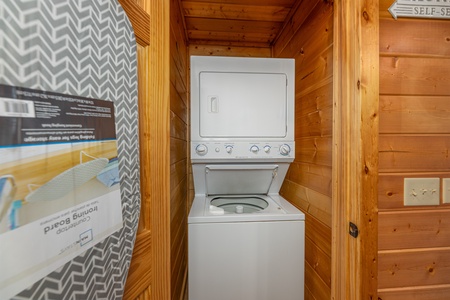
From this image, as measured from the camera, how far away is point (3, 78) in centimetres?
36

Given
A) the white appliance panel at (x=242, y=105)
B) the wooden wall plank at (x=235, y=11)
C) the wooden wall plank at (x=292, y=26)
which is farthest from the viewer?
the wooden wall plank at (x=235, y=11)

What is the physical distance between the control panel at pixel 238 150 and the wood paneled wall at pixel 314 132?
22cm

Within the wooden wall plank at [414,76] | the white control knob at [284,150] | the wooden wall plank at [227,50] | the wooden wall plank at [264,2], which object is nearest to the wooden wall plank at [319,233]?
the white control knob at [284,150]

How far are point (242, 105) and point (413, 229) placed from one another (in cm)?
132

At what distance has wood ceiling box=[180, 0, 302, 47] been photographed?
1.75 m

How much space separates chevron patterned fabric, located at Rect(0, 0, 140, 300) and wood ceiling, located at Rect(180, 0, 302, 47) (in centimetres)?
145

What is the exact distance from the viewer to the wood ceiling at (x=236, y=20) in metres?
1.75

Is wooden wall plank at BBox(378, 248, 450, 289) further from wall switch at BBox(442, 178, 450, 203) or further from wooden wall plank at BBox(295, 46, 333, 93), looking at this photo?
wooden wall plank at BBox(295, 46, 333, 93)

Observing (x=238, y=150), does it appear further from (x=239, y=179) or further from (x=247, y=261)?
(x=247, y=261)

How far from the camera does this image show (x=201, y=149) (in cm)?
165

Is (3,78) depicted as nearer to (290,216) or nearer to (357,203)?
(357,203)

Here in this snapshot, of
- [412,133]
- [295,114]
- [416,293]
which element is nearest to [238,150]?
[295,114]

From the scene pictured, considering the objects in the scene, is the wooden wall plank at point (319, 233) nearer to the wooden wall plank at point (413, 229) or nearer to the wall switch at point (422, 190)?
the wooden wall plank at point (413, 229)

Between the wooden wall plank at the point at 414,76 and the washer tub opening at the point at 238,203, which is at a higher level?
the wooden wall plank at the point at 414,76
